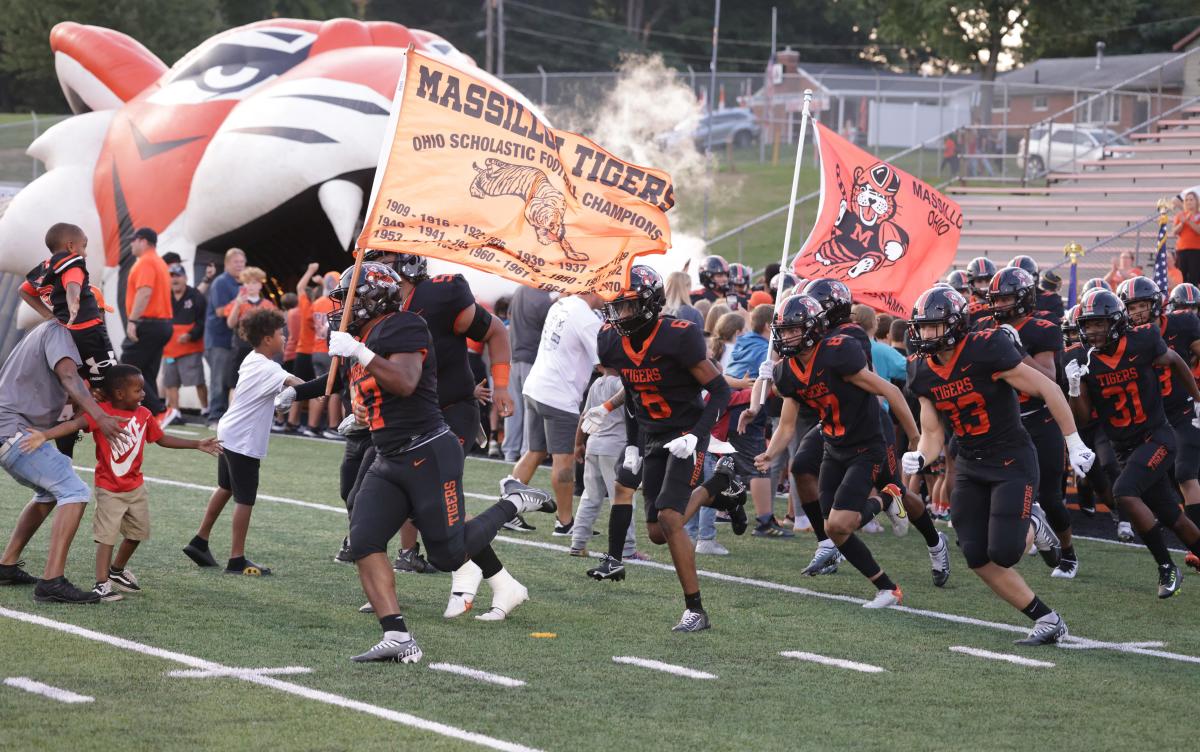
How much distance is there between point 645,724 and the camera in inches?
238

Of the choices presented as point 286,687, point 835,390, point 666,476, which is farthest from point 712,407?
point 286,687

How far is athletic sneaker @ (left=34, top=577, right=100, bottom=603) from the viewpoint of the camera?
799 centimetres

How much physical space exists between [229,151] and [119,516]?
1076 cm

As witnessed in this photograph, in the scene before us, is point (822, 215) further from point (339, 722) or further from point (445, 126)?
point (339, 722)

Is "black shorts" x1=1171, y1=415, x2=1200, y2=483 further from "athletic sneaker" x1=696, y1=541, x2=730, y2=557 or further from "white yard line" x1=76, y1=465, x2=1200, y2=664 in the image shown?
"athletic sneaker" x1=696, y1=541, x2=730, y2=557

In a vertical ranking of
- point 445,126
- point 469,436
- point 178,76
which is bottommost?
point 469,436

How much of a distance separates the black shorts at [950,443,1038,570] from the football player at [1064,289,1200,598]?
5.59ft

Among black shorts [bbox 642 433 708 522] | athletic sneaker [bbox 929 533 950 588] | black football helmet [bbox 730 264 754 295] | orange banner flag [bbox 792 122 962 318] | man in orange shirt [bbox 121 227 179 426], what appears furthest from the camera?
man in orange shirt [bbox 121 227 179 426]

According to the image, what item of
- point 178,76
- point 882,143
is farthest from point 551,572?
point 882,143

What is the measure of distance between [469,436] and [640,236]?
149 cm

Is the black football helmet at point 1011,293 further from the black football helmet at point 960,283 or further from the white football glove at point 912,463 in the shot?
the white football glove at point 912,463

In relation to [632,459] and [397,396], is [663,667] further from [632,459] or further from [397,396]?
[632,459]

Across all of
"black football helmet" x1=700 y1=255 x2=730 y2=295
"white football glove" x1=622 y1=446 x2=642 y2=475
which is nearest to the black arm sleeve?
"white football glove" x1=622 y1=446 x2=642 y2=475

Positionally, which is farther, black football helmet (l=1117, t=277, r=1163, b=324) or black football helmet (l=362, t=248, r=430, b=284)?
black football helmet (l=1117, t=277, r=1163, b=324)
